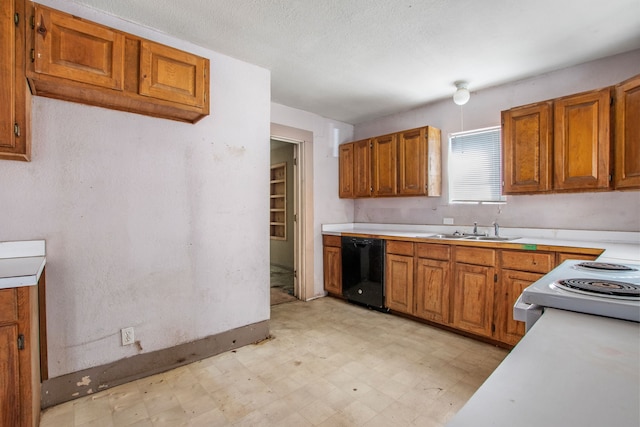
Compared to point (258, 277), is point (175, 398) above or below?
below

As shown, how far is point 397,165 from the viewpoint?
3891 mm

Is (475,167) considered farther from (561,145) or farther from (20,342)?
(20,342)

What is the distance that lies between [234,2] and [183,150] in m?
1.12

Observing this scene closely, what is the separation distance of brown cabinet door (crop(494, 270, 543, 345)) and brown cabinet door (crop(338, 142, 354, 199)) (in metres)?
2.27

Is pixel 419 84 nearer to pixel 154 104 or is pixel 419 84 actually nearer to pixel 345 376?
pixel 154 104

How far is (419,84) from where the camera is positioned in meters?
3.29

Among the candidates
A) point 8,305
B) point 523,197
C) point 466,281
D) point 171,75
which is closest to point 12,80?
point 171,75

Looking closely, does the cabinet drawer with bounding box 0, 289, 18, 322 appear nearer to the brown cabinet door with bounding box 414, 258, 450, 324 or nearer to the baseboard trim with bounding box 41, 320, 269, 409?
the baseboard trim with bounding box 41, 320, 269, 409

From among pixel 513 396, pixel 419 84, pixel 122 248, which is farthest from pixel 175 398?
pixel 419 84

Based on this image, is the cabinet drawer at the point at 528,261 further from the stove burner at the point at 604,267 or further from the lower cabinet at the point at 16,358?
the lower cabinet at the point at 16,358

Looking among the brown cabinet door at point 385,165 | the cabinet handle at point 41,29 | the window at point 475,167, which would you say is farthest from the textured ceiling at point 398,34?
the brown cabinet door at point 385,165

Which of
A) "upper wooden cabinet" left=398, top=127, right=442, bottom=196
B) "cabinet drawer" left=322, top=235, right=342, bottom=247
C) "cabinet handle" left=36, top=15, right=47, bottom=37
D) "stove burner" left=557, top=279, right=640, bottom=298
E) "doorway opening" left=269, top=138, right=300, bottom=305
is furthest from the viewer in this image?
"doorway opening" left=269, top=138, right=300, bottom=305

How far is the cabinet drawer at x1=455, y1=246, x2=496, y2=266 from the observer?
278 centimetres

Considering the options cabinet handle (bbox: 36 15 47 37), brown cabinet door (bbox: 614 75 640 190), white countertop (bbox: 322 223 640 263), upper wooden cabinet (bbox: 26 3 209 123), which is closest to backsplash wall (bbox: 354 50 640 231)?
white countertop (bbox: 322 223 640 263)
